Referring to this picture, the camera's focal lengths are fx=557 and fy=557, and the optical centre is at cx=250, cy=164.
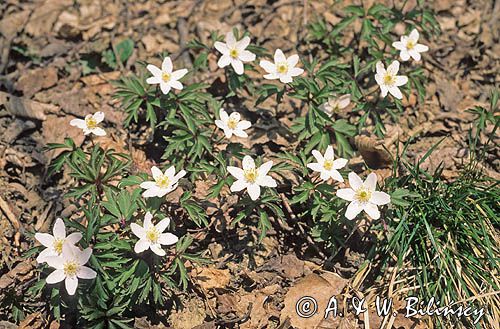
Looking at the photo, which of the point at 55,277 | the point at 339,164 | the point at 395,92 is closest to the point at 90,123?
the point at 55,277

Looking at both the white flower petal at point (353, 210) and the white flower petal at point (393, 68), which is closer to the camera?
the white flower petal at point (353, 210)

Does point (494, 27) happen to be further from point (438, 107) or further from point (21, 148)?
point (21, 148)

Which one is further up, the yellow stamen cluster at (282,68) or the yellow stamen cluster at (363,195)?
the yellow stamen cluster at (282,68)

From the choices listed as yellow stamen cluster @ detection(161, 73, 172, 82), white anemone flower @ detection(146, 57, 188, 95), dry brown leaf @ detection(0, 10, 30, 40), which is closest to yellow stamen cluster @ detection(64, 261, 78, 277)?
white anemone flower @ detection(146, 57, 188, 95)

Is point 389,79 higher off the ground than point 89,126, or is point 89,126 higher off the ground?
point 389,79

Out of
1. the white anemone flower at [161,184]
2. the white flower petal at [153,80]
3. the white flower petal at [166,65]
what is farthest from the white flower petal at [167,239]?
the white flower petal at [166,65]

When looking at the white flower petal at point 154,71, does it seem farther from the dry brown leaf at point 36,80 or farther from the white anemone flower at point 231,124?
the dry brown leaf at point 36,80

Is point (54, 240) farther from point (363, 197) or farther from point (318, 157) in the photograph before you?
point (363, 197)

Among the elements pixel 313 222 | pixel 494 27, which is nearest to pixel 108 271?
pixel 313 222
